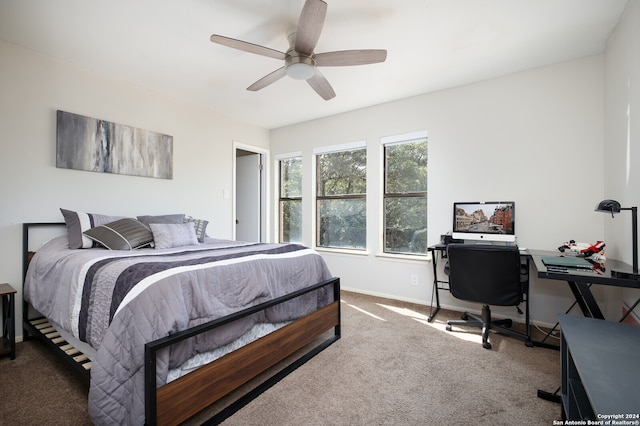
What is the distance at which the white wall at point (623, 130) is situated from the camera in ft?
6.34

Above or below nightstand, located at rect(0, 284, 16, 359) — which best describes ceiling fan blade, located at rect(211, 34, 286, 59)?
above

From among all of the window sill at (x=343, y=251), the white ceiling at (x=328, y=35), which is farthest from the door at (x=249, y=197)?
the white ceiling at (x=328, y=35)

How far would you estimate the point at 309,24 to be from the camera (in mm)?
1758

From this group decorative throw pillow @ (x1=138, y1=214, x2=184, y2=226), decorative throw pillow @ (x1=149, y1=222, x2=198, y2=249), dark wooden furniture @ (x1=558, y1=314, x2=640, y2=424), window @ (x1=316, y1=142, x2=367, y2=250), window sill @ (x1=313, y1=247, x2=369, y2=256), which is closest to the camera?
dark wooden furniture @ (x1=558, y1=314, x2=640, y2=424)

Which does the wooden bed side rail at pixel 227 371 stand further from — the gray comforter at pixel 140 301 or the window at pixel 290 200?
the window at pixel 290 200

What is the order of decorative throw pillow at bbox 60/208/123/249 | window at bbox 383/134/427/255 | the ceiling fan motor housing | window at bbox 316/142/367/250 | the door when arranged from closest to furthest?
the ceiling fan motor housing
decorative throw pillow at bbox 60/208/123/249
window at bbox 383/134/427/255
window at bbox 316/142/367/250
the door

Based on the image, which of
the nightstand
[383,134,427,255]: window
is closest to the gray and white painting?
the nightstand

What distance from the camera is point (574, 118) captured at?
2.68 m

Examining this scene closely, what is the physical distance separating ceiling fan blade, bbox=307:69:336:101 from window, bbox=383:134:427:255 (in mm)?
1373

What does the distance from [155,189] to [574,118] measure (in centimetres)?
436

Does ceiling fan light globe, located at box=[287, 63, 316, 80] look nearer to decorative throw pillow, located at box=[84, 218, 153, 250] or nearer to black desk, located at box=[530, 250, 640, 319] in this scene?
decorative throw pillow, located at box=[84, 218, 153, 250]

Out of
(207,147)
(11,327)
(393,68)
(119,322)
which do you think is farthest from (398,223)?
(11,327)

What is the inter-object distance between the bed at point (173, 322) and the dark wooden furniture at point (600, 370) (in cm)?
147

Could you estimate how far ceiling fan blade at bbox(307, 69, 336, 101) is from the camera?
2373mm
